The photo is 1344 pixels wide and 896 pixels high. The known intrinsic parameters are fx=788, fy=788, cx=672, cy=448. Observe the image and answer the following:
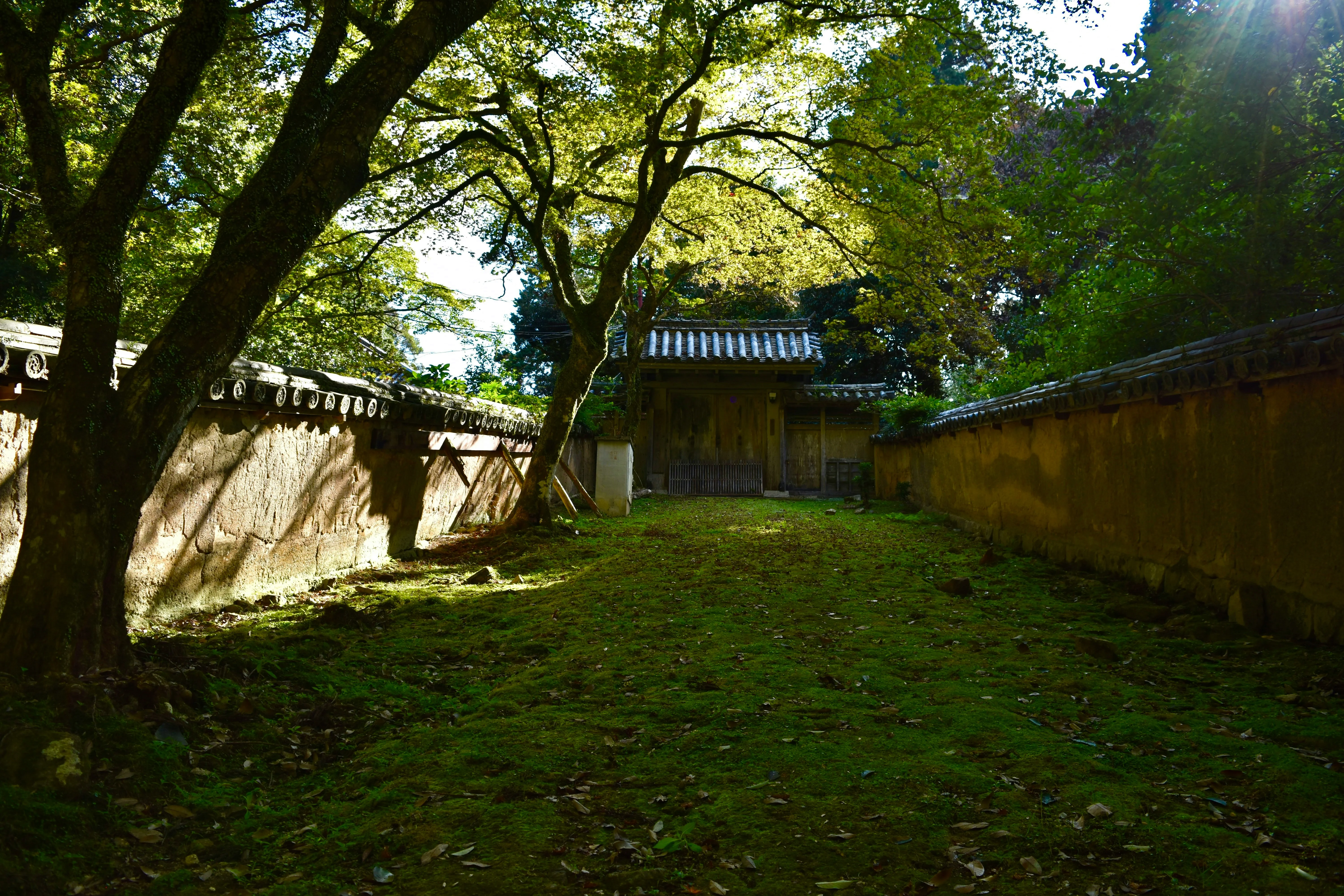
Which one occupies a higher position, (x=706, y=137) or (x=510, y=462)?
(x=706, y=137)

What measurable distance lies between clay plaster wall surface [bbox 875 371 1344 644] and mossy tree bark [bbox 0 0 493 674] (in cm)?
524

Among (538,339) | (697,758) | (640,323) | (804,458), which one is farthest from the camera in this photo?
(538,339)

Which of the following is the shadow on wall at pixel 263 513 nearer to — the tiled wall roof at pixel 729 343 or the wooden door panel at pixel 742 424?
the tiled wall roof at pixel 729 343

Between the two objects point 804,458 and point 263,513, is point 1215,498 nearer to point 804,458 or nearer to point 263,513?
point 263,513

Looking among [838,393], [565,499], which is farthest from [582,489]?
[838,393]

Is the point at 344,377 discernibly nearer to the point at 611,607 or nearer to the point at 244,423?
the point at 244,423

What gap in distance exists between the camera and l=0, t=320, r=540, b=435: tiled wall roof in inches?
142

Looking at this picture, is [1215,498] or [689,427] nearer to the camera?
[1215,498]

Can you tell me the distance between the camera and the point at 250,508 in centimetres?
561

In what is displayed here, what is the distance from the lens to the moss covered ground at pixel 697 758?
7.79ft

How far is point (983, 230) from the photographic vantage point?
357 inches

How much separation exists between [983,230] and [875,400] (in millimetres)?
10069

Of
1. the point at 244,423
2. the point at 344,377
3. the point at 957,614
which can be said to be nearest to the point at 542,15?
the point at 344,377

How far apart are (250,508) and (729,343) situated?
48.0ft
